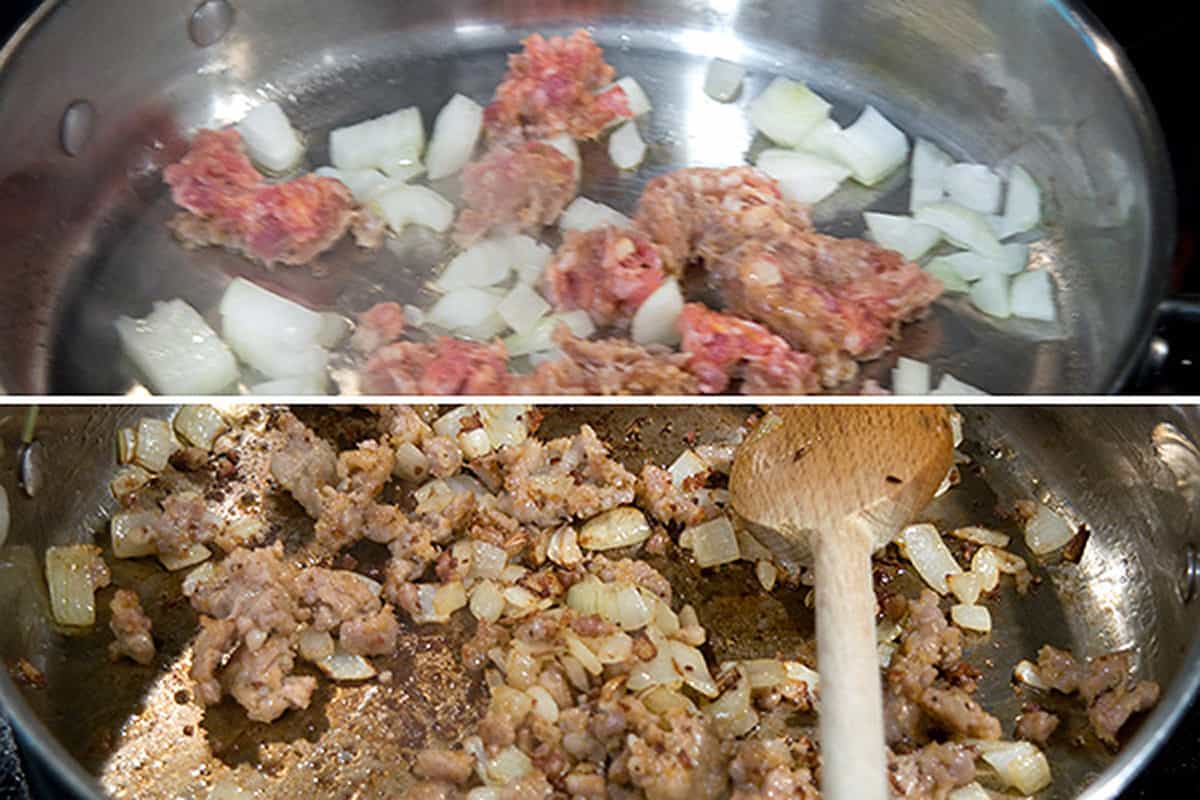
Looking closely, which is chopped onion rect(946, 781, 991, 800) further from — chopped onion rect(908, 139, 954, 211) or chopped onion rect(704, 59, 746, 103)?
chopped onion rect(704, 59, 746, 103)

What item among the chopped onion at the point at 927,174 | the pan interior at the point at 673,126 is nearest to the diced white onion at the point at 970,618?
the pan interior at the point at 673,126

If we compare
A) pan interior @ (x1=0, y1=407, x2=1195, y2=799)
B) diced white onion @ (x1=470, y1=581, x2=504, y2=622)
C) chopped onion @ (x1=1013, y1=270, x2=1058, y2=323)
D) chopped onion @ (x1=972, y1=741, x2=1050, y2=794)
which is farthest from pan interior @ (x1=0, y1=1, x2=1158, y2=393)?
chopped onion @ (x1=972, y1=741, x2=1050, y2=794)

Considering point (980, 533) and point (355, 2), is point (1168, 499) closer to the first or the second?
point (980, 533)

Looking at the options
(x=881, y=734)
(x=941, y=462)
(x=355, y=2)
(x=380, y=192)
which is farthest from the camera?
(x=355, y=2)

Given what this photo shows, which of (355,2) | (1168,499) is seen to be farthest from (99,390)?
(1168,499)

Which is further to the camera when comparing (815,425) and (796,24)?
(796,24)

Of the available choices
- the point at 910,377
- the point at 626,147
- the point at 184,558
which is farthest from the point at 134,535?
the point at 910,377
